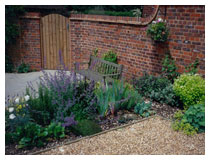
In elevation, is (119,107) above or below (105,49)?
below

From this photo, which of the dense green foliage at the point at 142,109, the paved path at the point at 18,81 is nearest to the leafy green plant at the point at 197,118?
the dense green foliage at the point at 142,109

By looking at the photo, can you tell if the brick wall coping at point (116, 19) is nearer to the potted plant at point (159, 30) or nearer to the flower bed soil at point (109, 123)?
the potted plant at point (159, 30)

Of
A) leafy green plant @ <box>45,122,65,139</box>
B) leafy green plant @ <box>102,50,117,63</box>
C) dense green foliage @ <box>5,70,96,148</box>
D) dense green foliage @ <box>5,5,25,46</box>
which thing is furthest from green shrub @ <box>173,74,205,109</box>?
dense green foliage @ <box>5,5,25,46</box>

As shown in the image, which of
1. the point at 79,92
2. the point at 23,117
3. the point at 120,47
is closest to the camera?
the point at 23,117

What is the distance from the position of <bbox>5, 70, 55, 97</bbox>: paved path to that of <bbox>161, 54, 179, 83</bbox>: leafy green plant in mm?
3596

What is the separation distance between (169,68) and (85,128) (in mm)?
3035

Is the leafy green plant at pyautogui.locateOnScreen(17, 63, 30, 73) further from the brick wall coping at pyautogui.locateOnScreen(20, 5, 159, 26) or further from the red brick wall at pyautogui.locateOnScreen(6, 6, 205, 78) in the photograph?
the brick wall coping at pyautogui.locateOnScreen(20, 5, 159, 26)

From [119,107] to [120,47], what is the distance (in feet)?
10.5

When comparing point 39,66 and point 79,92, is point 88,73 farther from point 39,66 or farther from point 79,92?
point 39,66

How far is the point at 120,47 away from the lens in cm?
835

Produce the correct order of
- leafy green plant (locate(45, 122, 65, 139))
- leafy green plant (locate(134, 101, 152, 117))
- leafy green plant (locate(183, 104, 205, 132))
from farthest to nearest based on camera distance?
leafy green plant (locate(134, 101, 152, 117))
leafy green plant (locate(183, 104, 205, 132))
leafy green plant (locate(45, 122, 65, 139))

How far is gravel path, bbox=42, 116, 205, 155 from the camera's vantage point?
411 cm

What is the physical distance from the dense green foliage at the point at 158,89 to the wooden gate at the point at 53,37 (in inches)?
162

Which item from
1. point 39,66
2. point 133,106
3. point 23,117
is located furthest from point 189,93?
point 39,66
